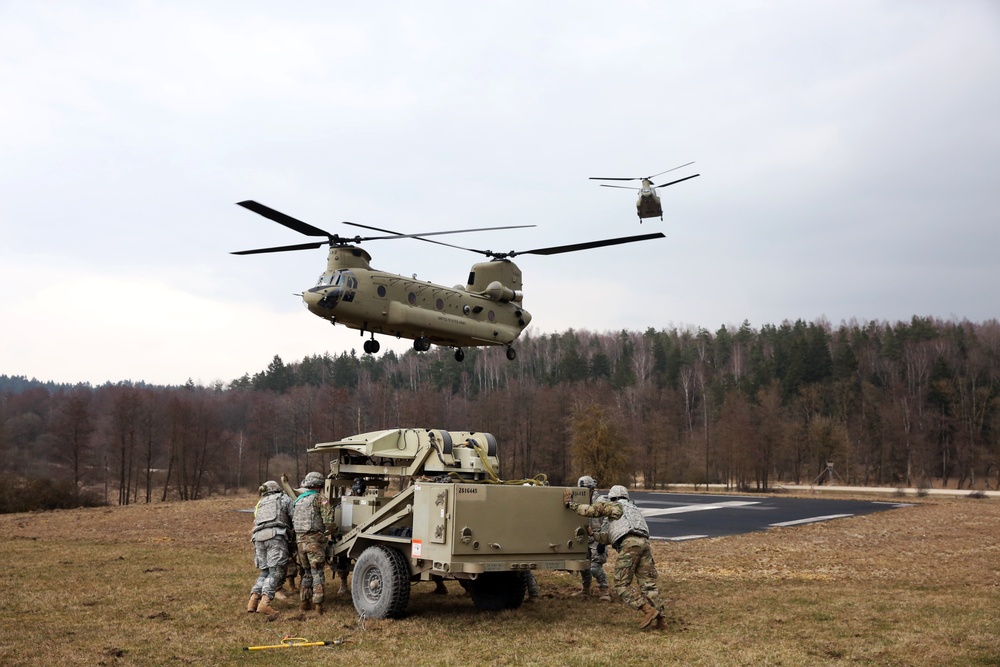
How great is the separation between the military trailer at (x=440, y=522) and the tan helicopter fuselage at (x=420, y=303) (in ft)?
18.9

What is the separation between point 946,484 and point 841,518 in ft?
151

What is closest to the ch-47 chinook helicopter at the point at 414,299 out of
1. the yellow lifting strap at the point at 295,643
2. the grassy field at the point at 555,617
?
the grassy field at the point at 555,617

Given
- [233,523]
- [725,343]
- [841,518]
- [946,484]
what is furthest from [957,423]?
[233,523]

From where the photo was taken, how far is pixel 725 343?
362 feet

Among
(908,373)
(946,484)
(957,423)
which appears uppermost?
(908,373)

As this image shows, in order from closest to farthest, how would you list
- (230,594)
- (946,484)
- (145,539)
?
(230,594) < (145,539) < (946,484)

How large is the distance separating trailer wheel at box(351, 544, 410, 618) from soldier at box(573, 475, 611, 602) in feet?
7.57

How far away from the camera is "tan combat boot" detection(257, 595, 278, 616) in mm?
10461

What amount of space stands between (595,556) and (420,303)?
8.07 meters

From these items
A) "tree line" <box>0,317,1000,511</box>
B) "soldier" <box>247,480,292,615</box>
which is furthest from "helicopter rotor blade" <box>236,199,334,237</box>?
"tree line" <box>0,317,1000,511</box>

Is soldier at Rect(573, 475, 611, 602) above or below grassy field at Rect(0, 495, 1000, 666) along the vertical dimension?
above

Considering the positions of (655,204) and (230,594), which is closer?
(230,594)

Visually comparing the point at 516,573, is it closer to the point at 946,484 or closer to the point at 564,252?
the point at 564,252

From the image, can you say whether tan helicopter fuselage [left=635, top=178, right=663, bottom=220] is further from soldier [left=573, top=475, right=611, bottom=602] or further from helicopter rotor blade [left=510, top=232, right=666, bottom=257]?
soldier [left=573, top=475, right=611, bottom=602]
